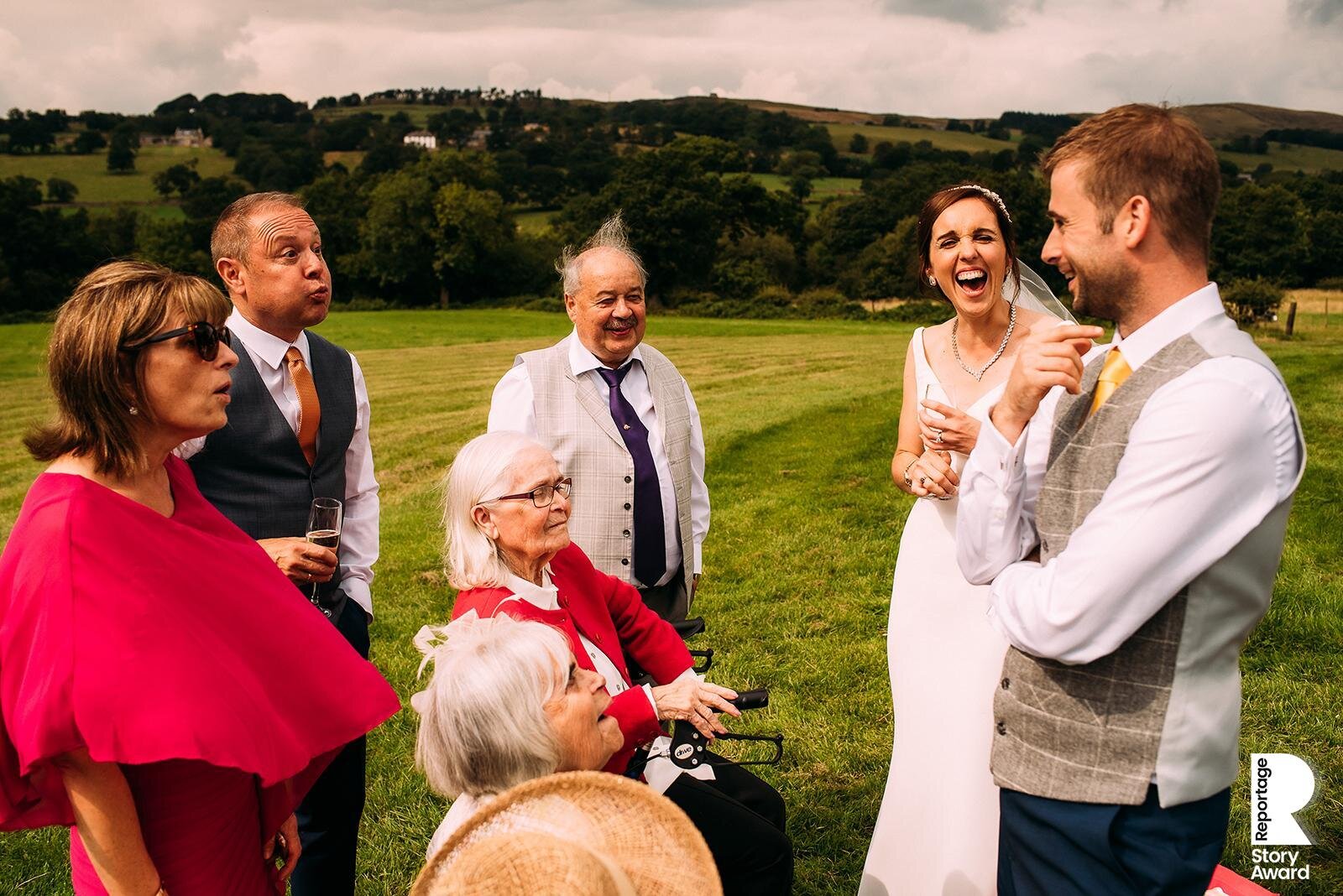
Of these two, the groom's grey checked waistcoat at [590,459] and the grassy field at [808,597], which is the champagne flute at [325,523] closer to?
the grassy field at [808,597]

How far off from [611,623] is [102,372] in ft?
6.31

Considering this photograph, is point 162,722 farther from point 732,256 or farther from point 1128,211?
point 732,256

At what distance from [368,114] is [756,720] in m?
138

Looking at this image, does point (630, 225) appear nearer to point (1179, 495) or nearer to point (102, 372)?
point (102, 372)

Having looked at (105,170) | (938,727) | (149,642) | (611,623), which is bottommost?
(938,727)

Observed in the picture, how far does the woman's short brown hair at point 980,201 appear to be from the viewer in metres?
4.01

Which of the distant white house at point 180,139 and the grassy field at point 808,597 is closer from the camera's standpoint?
the grassy field at point 808,597

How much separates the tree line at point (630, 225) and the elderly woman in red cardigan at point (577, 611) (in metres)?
34.1

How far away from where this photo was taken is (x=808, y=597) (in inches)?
298

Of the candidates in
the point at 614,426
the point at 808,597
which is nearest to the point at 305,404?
the point at 614,426

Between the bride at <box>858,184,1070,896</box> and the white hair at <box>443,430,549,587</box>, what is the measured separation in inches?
58.1

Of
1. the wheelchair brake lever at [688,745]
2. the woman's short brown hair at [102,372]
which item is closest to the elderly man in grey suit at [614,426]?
the wheelchair brake lever at [688,745]

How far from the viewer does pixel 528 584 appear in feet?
10.7

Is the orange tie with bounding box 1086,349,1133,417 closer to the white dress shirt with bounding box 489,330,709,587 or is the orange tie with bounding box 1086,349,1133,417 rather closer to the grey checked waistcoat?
the white dress shirt with bounding box 489,330,709,587
